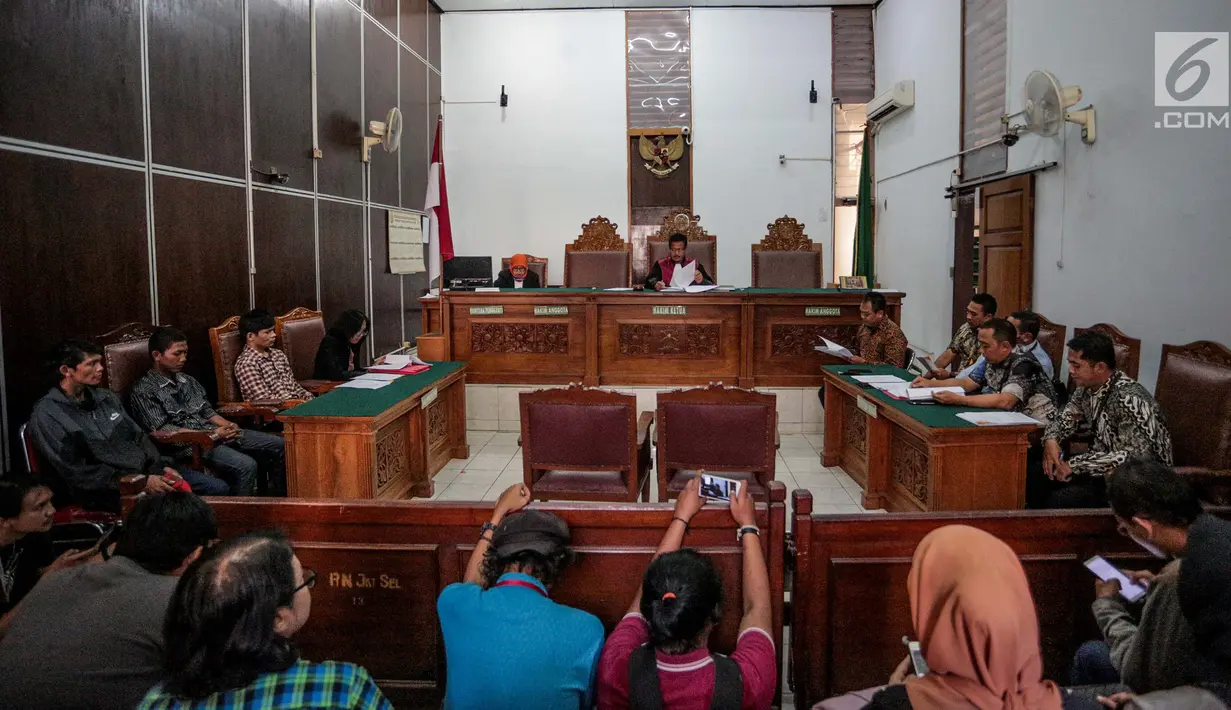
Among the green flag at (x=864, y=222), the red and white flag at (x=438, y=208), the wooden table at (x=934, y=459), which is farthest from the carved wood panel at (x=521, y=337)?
the green flag at (x=864, y=222)

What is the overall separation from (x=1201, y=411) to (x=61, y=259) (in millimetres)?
4710

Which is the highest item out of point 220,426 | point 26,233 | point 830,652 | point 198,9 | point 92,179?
point 198,9

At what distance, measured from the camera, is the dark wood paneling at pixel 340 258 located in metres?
5.75

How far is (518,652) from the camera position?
134 centimetres

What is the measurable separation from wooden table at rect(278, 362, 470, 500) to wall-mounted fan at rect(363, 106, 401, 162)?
298 cm

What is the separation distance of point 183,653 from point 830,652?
1422 mm

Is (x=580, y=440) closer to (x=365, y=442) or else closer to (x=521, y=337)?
(x=365, y=442)

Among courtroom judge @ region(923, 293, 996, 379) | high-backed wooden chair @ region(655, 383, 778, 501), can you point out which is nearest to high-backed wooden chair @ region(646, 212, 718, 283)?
courtroom judge @ region(923, 293, 996, 379)

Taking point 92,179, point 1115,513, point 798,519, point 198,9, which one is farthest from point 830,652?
point 198,9

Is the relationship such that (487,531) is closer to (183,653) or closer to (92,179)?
(183,653)

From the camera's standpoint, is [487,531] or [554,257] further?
[554,257]

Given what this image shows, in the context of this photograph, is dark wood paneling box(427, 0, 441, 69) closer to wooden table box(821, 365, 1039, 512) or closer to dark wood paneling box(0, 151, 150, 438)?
dark wood paneling box(0, 151, 150, 438)

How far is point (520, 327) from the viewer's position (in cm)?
537

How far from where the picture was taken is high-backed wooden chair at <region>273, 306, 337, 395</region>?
4.59 metres
